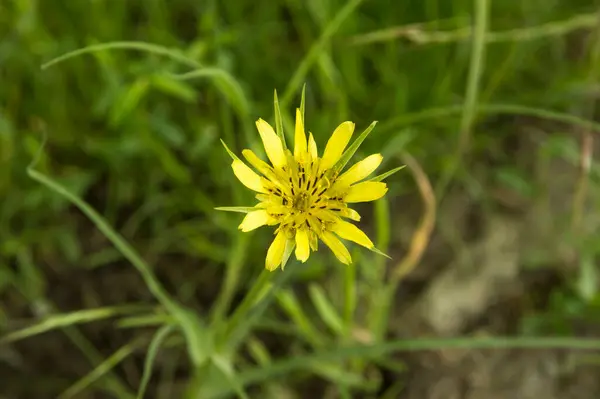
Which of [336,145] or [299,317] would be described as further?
[299,317]

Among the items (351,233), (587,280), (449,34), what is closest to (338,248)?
(351,233)

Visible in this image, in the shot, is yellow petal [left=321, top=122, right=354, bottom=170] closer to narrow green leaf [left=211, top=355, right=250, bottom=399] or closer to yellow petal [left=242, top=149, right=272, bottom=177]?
yellow petal [left=242, top=149, right=272, bottom=177]

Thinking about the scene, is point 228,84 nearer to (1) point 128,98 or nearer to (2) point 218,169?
(1) point 128,98

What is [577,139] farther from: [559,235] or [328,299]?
[328,299]

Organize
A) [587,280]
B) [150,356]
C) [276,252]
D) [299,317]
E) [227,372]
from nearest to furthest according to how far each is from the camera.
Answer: [276,252] → [150,356] → [227,372] → [299,317] → [587,280]

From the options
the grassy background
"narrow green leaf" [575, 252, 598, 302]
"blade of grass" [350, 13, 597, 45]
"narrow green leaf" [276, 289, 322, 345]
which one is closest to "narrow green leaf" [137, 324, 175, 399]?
"narrow green leaf" [276, 289, 322, 345]

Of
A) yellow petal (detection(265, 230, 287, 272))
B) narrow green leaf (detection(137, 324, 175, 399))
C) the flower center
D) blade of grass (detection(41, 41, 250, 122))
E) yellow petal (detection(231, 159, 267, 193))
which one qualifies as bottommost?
narrow green leaf (detection(137, 324, 175, 399))
